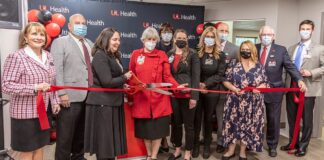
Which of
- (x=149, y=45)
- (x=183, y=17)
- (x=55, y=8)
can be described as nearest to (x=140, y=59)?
(x=149, y=45)

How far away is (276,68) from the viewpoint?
3.72 m

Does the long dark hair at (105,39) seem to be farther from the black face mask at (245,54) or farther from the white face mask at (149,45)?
the black face mask at (245,54)

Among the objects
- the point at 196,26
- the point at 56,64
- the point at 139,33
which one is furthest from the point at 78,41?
the point at 196,26

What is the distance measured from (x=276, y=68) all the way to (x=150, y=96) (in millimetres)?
1720

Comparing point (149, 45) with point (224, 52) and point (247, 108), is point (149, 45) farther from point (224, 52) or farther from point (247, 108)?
point (247, 108)

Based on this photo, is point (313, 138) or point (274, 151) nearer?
point (274, 151)

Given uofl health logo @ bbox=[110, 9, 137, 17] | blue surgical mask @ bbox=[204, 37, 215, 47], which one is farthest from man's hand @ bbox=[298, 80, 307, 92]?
uofl health logo @ bbox=[110, 9, 137, 17]

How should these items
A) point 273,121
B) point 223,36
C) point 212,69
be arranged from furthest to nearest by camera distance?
point 223,36 < point 273,121 < point 212,69

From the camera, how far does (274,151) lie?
12.8ft

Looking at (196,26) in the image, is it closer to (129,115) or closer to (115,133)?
(129,115)

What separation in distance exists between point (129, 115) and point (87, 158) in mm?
909

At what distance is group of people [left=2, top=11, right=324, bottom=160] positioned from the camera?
7.98ft

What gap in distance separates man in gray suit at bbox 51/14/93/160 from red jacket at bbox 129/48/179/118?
0.53 meters

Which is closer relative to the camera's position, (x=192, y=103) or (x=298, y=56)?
(x=192, y=103)
